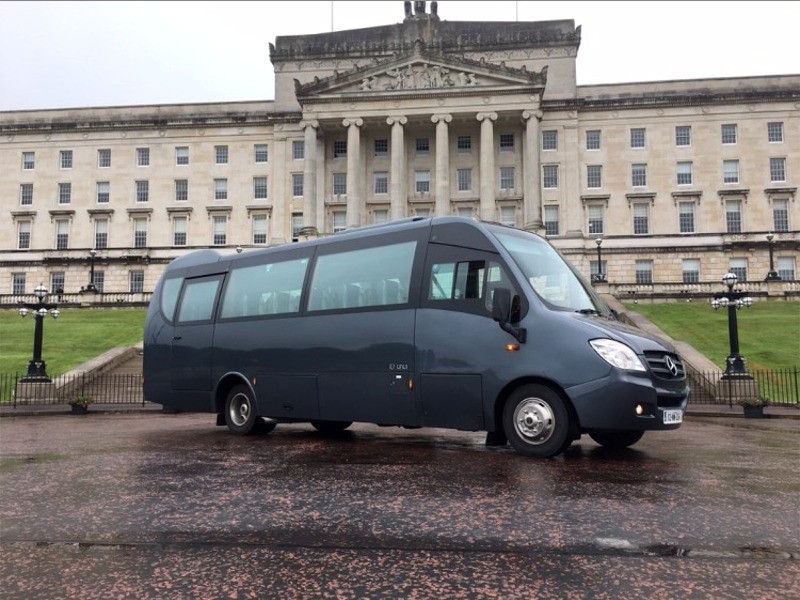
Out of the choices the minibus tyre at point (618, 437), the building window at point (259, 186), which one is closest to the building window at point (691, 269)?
the building window at point (259, 186)

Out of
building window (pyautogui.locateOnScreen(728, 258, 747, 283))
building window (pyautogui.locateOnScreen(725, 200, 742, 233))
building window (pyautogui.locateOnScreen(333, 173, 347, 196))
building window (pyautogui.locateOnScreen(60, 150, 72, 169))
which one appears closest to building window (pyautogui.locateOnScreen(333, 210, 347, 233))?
building window (pyautogui.locateOnScreen(333, 173, 347, 196))

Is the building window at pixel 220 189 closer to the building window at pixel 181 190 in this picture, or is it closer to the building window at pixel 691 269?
the building window at pixel 181 190

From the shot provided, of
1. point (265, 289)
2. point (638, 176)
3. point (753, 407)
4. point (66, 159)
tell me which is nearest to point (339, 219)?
point (638, 176)

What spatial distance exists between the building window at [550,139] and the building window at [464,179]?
7032 millimetres

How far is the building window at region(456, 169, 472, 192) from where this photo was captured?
5884 centimetres

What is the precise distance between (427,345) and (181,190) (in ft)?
190

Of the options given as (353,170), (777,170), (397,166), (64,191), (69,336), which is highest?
(397,166)

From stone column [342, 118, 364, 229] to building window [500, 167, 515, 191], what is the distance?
13.0m

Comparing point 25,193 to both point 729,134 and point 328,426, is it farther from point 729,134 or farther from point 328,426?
point 729,134

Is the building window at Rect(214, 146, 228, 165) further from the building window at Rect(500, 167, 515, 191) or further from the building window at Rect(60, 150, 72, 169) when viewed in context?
the building window at Rect(500, 167, 515, 191)

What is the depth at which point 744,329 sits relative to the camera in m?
32.0

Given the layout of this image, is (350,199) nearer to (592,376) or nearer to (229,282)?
(229,282)

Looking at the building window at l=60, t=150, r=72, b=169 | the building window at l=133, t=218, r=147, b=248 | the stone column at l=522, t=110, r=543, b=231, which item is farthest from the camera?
the building window at l=60, t=150, r=72, b=169

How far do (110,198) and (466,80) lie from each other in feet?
117
